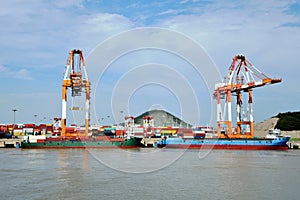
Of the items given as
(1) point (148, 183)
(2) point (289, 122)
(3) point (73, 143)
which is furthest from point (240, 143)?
(2) point (289, 122)

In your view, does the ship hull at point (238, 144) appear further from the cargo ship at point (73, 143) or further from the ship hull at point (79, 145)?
the ship hull at point (79, 145)

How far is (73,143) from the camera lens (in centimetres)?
4709

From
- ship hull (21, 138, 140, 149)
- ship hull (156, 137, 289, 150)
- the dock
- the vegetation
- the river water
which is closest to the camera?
the river water

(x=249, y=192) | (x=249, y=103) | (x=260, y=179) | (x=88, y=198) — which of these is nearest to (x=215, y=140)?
(x=249, y=103)

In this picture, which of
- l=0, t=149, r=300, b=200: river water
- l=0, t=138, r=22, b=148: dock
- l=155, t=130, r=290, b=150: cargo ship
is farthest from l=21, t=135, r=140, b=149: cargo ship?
l=0, t=149, r=300, b=200: river water

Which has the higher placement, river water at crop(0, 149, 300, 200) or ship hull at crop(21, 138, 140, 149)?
ship hull at crop(21, 138, 140, 149)

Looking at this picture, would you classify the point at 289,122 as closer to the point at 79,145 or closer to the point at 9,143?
the point at 79,145

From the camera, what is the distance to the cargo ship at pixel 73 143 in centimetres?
4691

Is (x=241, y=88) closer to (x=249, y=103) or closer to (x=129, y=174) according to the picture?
(x=249, y=103)

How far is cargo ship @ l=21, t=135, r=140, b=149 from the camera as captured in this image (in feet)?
154

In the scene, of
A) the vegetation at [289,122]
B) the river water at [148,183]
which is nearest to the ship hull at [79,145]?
the river water at [148,183]

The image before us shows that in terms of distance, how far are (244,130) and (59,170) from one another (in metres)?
37.2

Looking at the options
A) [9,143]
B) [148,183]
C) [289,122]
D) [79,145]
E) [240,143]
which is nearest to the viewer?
[148,183]

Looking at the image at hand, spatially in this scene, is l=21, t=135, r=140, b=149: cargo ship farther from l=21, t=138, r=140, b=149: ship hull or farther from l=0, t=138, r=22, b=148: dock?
l=0, t=138, r=22, b=148: dock
